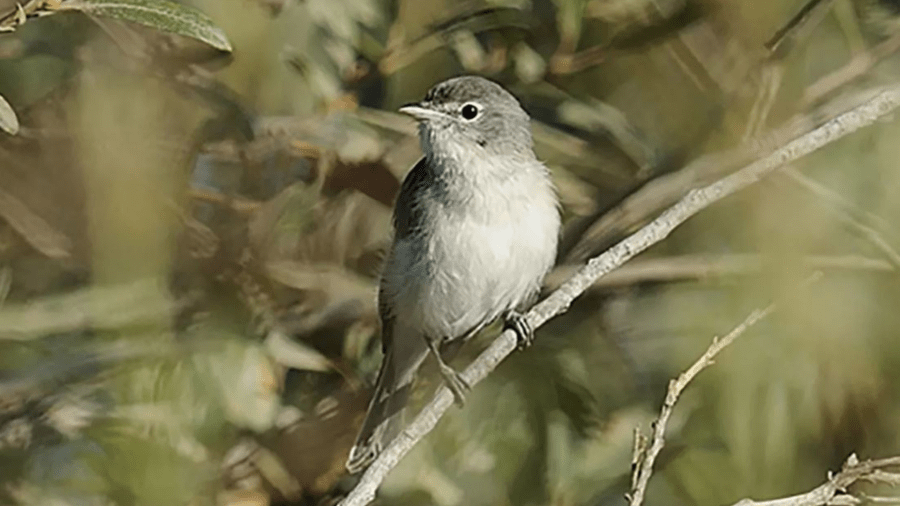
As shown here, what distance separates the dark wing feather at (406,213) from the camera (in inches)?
147

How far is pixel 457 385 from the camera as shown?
3369mm

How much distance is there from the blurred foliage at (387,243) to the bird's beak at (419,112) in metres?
0.11

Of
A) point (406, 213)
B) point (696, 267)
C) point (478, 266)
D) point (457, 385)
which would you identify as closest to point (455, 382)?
point (457, 385)

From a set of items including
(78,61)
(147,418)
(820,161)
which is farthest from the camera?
(820,161)

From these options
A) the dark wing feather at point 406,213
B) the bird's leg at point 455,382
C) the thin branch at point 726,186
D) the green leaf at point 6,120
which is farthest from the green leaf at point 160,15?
the dark wing feather at point 406,213

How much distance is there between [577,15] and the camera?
3.49m

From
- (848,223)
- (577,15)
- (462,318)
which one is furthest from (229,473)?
(848,223)

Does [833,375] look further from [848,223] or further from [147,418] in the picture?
[147,418]

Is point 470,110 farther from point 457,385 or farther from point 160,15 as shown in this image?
point 160,15

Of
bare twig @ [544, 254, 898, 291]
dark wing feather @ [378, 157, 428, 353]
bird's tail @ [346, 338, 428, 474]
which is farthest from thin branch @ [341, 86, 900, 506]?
dark wing feather @ [378, 157, 428, 353]

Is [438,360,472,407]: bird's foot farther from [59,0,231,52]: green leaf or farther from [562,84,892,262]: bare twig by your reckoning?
[59,0,231,52]: green leaf

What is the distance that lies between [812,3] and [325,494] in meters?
1.65

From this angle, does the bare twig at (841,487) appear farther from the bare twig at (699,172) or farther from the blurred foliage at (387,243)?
the bare twig at (699,172)

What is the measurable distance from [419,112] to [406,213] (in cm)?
31
